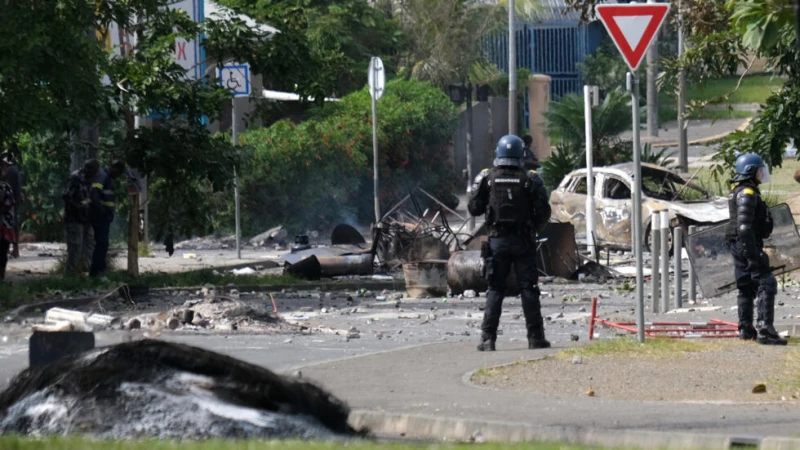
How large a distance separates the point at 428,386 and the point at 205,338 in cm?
405

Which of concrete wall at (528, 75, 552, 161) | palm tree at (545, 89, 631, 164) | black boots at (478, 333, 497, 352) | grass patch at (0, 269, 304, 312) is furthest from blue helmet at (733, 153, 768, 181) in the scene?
concrete wall at (528, 75, 552, 161)

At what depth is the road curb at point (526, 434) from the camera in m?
7.40

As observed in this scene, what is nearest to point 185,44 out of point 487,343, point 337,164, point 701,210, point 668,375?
point 337,164

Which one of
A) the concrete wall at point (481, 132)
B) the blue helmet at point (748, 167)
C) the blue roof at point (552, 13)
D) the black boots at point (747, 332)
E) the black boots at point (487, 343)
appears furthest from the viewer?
the blue roof at point (552, 13)

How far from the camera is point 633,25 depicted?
1152 cm

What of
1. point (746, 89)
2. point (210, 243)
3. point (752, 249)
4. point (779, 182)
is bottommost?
point (210, 243)

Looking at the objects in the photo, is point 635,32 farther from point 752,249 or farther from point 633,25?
point 752,249

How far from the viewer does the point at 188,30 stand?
754 inches

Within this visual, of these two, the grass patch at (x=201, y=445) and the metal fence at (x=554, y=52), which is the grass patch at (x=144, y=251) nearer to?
the grass patch at (x=201, y=445)

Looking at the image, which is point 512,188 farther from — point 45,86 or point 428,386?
point 45,86

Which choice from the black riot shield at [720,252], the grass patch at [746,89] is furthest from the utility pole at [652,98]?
the black riot shield at [720,252]

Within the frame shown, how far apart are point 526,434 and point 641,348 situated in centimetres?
388

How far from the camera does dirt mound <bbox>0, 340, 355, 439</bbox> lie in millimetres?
7555

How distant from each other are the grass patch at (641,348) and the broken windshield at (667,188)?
43.4 feet
